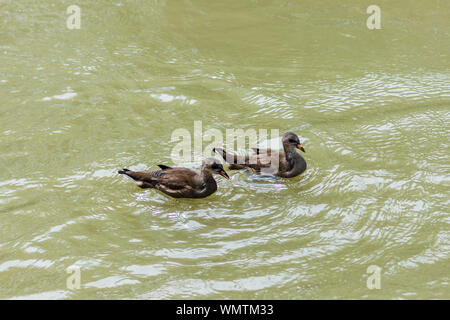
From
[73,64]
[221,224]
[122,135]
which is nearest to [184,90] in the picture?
[122,135]

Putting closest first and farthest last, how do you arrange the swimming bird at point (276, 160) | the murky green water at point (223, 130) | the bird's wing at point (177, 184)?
the murky green water at point (223, 130)
the bird's wing at point (177, 184)
the swimming bird at point (276, 160)

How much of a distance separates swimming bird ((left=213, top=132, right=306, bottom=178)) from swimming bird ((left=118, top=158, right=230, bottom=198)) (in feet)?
2.23

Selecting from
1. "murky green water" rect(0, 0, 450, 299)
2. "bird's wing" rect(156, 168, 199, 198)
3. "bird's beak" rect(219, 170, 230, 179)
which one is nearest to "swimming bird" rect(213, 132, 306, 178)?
"murky green water" rect(0, 0, 450, 299)

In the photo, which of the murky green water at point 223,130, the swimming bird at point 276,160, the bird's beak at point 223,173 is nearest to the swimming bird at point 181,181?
the bird's beak at point 223,173

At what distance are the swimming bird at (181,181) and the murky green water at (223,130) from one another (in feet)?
0.46

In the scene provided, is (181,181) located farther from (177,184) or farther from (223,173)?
(223,173)

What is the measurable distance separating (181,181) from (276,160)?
155 centimetres

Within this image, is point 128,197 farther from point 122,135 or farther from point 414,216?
point 414,216

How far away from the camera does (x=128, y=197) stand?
25.4ft

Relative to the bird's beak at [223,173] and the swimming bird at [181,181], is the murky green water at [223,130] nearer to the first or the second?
the swimming bird at [181,181]

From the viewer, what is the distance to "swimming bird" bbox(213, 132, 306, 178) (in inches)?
327

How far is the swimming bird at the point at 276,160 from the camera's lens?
8.31 metres

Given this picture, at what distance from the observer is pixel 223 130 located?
369 inches
